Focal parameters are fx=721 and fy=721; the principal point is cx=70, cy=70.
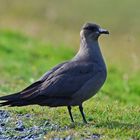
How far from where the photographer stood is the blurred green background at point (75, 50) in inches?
402

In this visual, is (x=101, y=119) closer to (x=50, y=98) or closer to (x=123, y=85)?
(x=50, y=98)

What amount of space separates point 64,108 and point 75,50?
10380mm

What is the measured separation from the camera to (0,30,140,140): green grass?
9359 millimetres

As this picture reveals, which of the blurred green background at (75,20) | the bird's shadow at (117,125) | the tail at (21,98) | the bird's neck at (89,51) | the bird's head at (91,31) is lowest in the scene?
the bird's shadow at (117,125)

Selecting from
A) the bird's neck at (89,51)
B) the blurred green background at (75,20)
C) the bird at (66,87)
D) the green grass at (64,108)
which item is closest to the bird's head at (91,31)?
the bird's neck at (89,51)

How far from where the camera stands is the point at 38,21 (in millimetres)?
25344

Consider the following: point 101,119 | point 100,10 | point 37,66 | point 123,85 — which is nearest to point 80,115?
point 101,119

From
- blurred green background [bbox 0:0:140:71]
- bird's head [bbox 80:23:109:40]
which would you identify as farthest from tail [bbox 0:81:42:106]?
blurred green background [bbox 0:0:140:71]

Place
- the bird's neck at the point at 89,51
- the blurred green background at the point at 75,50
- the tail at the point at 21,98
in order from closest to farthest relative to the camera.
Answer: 1. the tail at the point at 21,98
2. the bird's neck at the point at 89,51
3. the blurred green background at the point at 75,50

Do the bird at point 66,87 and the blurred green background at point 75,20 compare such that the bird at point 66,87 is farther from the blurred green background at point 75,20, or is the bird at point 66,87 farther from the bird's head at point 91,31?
the blurred green background at point 75,20

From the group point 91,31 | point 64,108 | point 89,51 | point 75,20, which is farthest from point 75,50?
point 89,51

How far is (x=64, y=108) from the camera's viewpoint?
10.9 m

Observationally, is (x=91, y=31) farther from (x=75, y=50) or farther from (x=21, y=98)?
(x=75, y=50)

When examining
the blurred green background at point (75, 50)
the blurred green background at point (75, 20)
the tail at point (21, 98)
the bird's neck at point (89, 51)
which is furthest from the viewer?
the blurred green background at point (75, 20)
